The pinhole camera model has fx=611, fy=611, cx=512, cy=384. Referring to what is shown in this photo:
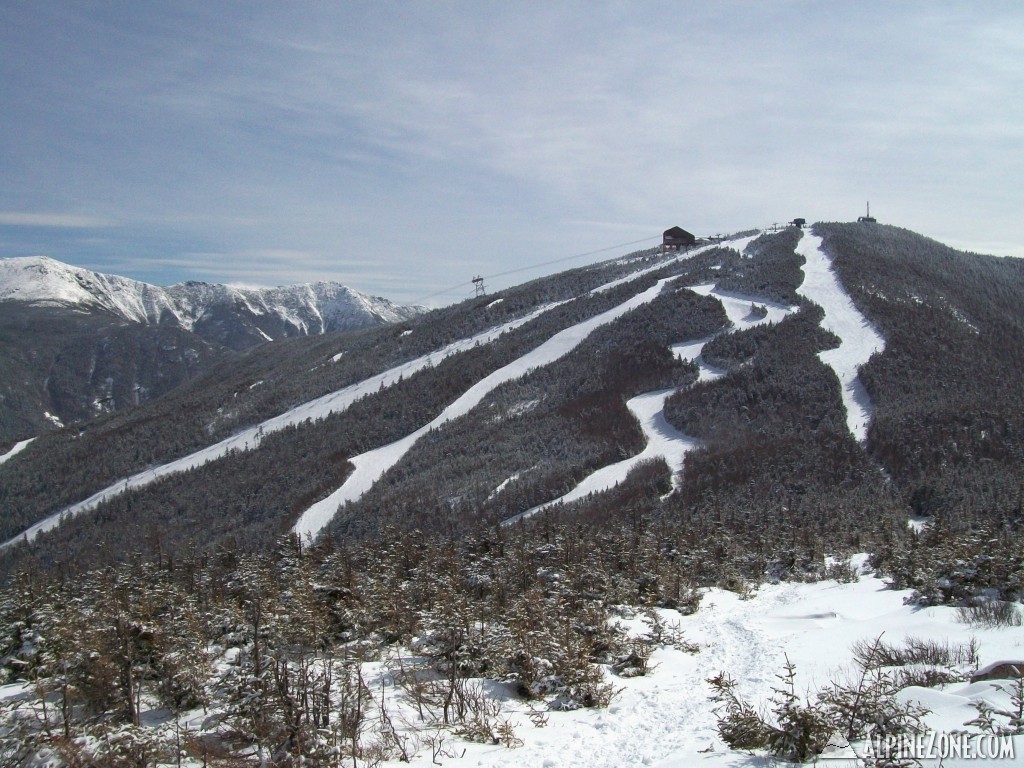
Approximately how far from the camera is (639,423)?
50.3 m

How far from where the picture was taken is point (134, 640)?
30.2 feet

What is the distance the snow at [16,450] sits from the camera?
10731cm

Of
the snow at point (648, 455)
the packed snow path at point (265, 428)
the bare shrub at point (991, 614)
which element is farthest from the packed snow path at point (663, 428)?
the packed snow path at point (265, 428)

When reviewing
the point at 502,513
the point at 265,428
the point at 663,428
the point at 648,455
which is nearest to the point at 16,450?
the point at 265,428

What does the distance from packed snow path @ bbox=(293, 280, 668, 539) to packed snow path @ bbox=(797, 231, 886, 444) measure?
1834 centimetres

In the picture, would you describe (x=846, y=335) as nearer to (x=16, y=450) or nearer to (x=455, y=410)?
(x=455, y=410)

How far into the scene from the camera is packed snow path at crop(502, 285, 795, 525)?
43156mm

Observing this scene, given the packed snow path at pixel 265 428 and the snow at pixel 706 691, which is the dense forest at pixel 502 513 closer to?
the snow at pixel 706 691

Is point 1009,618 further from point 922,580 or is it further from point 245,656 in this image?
point 245,656

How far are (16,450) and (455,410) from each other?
9899cm

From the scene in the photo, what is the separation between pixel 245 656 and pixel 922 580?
14.7m

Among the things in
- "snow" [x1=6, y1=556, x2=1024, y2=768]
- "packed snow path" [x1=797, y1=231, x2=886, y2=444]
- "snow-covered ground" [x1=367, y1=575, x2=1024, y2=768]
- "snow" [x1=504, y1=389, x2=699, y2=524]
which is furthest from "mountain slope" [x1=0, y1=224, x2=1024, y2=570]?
"snow" [x1=6, y1=556, x2=1024, y2=768]

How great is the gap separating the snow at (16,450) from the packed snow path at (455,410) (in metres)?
84.2

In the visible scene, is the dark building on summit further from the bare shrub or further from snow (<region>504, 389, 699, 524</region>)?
the bare shrub
